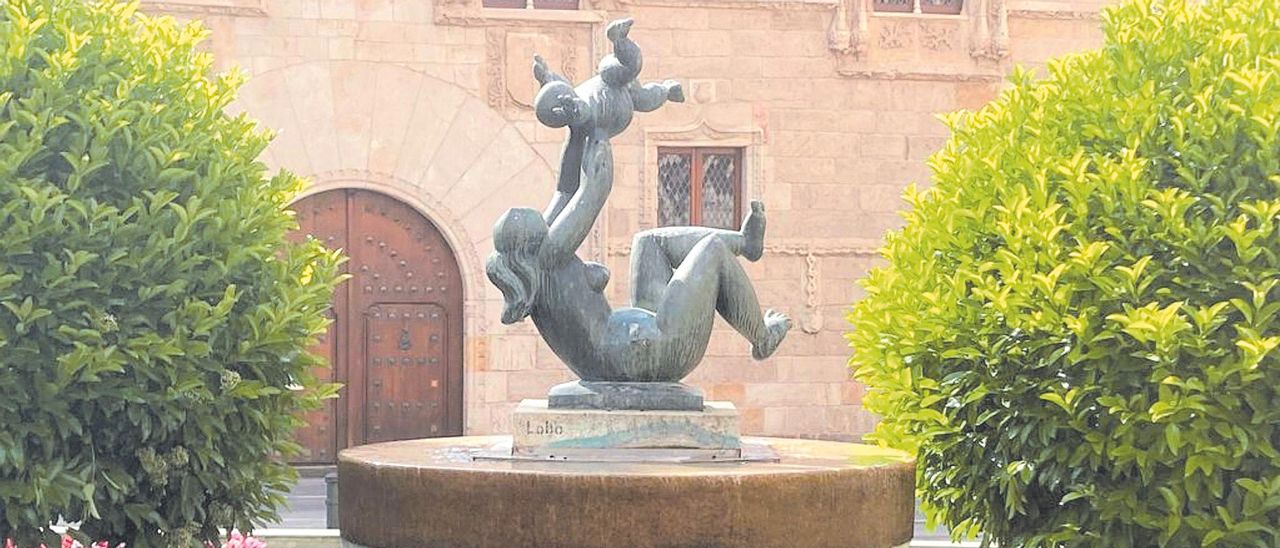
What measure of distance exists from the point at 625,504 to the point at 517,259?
1293 millimetres

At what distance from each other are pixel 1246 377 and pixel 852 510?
1.37 meters

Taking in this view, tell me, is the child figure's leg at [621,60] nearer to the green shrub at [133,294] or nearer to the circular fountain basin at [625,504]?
the green shrub at [133,294]

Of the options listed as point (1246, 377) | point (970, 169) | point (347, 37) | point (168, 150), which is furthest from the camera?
point (347, 37)

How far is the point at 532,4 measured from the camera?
16.4m

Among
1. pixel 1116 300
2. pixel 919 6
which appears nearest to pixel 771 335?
pixel 1116 300

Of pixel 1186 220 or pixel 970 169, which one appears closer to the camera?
pixel 1186 220

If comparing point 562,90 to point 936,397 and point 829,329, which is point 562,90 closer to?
point 936,397

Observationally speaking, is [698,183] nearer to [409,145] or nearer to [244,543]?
[409,145]

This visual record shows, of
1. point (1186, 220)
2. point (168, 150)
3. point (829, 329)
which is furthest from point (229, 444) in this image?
point (829, 329)

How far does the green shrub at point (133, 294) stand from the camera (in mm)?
6586

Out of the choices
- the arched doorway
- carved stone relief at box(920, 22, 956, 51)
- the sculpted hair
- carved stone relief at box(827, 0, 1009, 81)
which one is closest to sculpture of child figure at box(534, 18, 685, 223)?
the sculpted hair

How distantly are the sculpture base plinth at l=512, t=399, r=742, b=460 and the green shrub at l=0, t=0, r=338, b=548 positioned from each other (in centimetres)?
102

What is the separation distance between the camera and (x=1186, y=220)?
6.69m

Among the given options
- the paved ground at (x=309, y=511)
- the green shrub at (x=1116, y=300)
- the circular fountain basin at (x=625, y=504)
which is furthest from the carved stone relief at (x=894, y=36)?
the circular fountain basin at (x=625, y=504)
